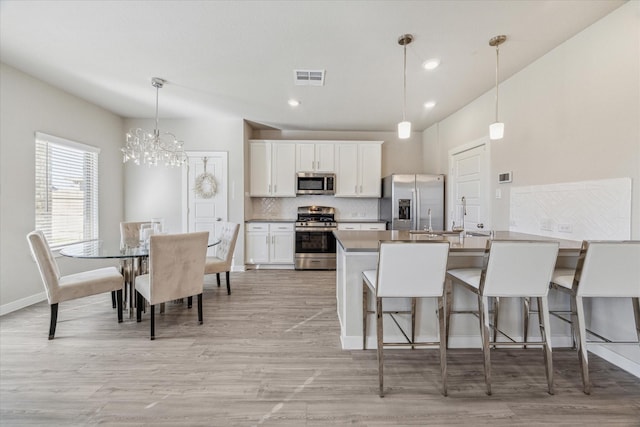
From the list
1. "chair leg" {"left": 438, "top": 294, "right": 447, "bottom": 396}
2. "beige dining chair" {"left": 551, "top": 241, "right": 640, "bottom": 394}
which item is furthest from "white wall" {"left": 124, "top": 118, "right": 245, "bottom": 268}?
"beige dining chair" {"left": 551, "top": 241, "right": 640, "bottom": 394}

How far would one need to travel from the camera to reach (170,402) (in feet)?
5.56

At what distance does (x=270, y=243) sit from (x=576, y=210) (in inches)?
160

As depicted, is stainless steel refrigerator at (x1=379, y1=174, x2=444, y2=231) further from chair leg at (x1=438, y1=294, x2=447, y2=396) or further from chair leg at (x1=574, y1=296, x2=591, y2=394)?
Answer: chair leg at (x1=438, y1=294, x2=447, y2=396)

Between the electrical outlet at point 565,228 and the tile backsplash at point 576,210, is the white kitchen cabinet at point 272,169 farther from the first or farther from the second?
the electrical outlet at point 565,228

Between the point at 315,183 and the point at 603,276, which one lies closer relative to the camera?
the point at 603,276

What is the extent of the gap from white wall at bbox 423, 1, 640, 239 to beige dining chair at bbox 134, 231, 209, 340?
10.9 feet

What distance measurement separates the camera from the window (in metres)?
3.41

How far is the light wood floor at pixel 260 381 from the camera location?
1.59 m

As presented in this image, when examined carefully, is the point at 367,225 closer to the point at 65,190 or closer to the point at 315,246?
the point at 315,246

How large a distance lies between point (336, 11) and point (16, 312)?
14.1ft

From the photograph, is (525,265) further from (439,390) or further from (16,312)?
(16,312)

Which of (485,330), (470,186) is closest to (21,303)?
(485,330)

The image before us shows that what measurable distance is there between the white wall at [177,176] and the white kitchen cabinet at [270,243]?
27 centimetres

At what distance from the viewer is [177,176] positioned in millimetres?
4832
